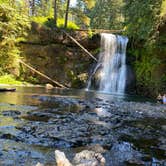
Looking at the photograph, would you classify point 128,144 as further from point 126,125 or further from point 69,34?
point 69,34

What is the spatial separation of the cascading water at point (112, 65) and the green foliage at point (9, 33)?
754cm

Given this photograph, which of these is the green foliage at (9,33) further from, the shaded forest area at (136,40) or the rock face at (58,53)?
the rock face at (58,53)

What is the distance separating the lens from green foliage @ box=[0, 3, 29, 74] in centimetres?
2650

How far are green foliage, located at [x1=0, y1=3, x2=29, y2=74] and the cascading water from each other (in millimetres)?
7540

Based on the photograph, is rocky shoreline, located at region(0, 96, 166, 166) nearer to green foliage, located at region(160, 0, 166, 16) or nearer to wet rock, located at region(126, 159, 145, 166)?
wet rock, located at region(126, 159, 145, 166)

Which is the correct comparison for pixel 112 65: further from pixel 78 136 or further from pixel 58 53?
pixel 78 136

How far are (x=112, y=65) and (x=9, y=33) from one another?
33.0ft

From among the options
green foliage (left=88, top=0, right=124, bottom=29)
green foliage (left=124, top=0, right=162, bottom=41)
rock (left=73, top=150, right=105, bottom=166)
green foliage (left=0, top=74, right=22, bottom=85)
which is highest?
green foliage (left=88, top=0, right=124, bottom=29)

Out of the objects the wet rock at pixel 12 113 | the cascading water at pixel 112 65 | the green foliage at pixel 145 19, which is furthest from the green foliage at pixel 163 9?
the wet rock at pixel 12 113

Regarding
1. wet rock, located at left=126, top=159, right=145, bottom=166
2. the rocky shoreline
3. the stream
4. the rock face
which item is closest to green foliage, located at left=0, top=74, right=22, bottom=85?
the rock face

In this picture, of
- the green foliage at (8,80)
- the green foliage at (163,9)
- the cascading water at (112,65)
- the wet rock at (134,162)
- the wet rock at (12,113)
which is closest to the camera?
the wet rock at (134,162)

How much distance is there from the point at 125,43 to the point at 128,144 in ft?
77.2

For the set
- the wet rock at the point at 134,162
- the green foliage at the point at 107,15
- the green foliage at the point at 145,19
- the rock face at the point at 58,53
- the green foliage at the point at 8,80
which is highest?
the green foliage at the point at 107,15

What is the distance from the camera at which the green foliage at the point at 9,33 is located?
2650cm
